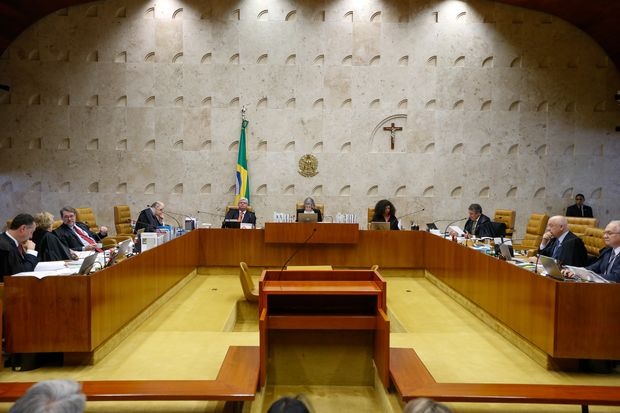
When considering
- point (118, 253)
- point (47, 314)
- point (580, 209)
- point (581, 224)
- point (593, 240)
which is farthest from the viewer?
point (580, 209)

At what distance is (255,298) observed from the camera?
5.51 m

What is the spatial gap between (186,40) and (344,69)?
294 cm

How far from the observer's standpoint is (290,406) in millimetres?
1417

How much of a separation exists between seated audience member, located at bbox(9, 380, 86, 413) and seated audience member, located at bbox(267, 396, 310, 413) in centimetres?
53

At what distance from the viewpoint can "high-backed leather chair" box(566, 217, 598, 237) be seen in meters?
6.33

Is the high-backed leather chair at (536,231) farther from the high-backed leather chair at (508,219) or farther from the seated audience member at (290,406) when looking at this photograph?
the seated audience member at (290,406)

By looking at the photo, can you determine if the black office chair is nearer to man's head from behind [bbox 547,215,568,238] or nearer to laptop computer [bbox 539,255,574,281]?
man's head from behind [bbox 547,215,568,238]

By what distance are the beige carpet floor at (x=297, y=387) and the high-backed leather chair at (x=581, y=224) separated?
2010 millimetres

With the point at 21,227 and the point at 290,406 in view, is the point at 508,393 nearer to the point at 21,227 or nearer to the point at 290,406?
the point at 290,406

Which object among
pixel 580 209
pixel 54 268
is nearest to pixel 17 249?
pixel 54 268

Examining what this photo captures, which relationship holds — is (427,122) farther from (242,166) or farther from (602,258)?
(602,258)

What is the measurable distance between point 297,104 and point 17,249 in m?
6.38

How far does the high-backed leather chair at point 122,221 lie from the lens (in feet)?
27.8

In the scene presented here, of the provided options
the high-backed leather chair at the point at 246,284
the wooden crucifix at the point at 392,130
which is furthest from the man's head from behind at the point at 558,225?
the wooden crucifix at the point at 392,130
